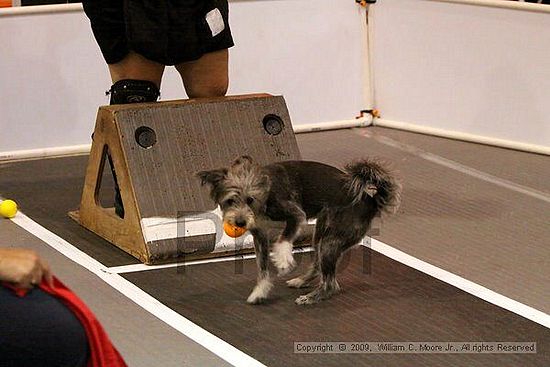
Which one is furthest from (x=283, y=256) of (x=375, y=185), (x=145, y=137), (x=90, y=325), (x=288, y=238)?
(x=90, y=325)

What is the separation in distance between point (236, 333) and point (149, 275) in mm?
637

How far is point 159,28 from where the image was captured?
4.20 meters

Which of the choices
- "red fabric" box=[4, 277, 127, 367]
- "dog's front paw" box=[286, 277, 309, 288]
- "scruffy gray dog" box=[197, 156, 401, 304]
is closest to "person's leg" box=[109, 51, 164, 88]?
"scruffy gray dog" box=[197, 156, 401, 304]

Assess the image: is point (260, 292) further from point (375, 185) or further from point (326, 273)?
point (375, 185)

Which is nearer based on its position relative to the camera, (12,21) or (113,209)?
(113,209)

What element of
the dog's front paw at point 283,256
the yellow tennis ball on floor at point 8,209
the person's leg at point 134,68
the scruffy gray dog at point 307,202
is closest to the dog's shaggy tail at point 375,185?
the scruffy gray dog at point 307,202

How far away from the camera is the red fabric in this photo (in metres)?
2.11

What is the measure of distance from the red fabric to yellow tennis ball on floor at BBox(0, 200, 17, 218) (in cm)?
253

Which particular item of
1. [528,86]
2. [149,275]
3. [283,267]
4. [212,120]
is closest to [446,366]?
[283,267]

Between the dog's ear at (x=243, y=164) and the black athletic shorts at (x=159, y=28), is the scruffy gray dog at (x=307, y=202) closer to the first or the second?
the dog's ear at (x=243, y=164)

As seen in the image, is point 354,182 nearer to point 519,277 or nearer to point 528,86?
point 519,277

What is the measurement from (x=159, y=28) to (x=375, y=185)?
44.7 inches

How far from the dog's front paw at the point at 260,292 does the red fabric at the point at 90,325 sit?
1.49 meters

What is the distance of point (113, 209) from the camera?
4.46m
